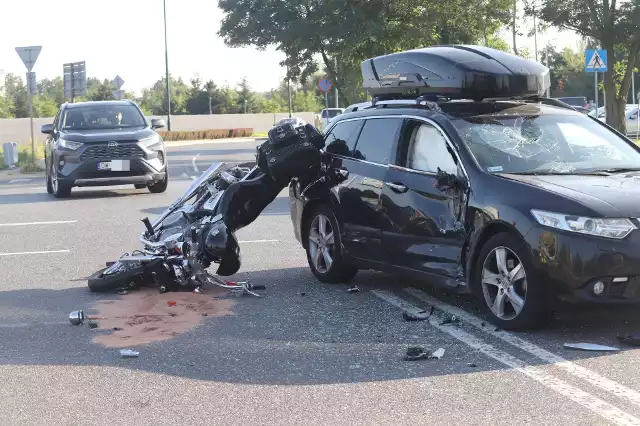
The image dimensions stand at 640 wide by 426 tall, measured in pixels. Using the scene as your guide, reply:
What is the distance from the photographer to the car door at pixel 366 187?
324 inches

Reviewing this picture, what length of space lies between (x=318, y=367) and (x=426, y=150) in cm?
248

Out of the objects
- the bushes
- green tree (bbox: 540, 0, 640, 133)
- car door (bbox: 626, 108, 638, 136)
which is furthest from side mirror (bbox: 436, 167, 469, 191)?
the bushes

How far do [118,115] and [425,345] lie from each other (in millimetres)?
14143

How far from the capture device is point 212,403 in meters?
5.34

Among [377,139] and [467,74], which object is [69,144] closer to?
[377,139]

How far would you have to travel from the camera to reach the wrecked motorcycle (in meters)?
8.69

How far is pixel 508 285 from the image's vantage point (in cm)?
682

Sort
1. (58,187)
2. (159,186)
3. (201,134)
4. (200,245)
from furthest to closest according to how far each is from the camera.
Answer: (201,134) → (159,186) → (58,187) → (200,245)

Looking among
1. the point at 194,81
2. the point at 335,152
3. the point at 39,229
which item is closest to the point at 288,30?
the point at 39,229

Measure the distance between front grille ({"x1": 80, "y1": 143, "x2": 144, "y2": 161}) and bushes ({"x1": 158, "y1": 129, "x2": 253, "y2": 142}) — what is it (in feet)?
135

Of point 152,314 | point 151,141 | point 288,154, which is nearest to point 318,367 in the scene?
point 152,314

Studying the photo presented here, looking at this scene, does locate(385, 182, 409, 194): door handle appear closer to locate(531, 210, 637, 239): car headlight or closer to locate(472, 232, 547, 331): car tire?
locate(472, 232, 547, 331): car tire

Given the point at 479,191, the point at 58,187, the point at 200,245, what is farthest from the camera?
the point at 58,187

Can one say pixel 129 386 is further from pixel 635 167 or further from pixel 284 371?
pixel 635 167
